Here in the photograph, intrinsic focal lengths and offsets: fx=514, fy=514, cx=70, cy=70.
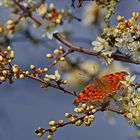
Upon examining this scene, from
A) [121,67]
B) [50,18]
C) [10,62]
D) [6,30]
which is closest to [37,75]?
[10,62]

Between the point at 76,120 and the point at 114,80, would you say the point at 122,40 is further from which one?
the point at 76,120

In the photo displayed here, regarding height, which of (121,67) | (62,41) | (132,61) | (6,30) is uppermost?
(121,67)

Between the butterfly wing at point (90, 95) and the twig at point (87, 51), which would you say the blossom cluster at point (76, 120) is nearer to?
the butterfly wing at point (90, 95)

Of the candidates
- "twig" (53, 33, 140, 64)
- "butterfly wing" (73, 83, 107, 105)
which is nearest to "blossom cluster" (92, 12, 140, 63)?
"twig" (53, 33, 140, 64)

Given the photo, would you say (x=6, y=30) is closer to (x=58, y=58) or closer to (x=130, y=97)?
(x=58, y=58)

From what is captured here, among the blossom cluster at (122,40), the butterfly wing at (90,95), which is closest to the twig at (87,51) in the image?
the blossom cluster at (122,40)

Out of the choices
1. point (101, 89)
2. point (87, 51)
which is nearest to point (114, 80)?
point (101, 89)

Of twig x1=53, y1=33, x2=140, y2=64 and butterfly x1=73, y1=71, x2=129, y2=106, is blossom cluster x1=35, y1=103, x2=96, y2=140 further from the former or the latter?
twig x1=53, y1=33, x2=140, y2=64
